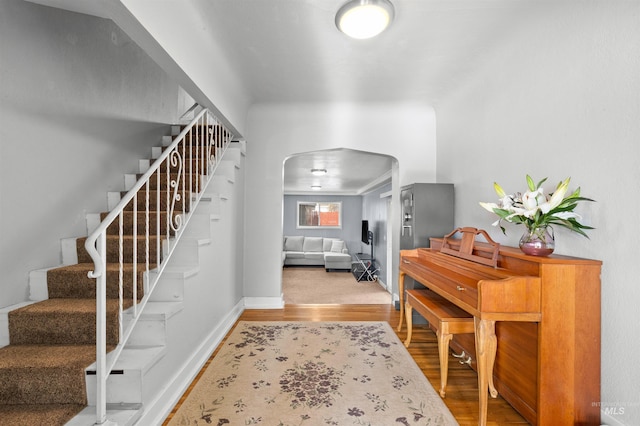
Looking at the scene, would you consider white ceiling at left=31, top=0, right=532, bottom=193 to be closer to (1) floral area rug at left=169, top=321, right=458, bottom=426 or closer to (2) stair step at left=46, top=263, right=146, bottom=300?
(2) stair step at left=46, top=263, right=146, bottom=300

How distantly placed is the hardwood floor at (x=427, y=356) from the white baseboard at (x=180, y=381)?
50 mm

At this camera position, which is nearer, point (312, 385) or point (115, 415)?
point (115, 415)

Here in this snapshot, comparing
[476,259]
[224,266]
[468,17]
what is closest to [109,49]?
[224,266]

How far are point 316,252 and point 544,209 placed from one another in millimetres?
7798

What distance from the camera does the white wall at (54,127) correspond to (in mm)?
1854

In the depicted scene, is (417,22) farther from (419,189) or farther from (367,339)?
(367,339)

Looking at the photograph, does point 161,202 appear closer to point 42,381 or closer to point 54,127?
point 54,127

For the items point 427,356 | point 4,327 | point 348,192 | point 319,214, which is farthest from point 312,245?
point 4,327

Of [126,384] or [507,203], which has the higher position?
[507,203]

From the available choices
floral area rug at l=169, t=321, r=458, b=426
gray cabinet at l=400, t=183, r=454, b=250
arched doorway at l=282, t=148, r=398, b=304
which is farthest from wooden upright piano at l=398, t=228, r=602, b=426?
arched doorway at l=282, t=148, r=398, b=304

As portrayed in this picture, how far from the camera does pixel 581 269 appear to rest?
1611 millimetres

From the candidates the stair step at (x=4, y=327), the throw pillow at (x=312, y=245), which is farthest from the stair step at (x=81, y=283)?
the throw pillow at (x=312, y=245)

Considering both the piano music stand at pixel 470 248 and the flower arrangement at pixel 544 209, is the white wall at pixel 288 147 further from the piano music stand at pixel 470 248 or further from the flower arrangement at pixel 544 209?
the flower arrangement at pixel 544 209

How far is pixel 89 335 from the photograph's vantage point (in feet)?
5.67
